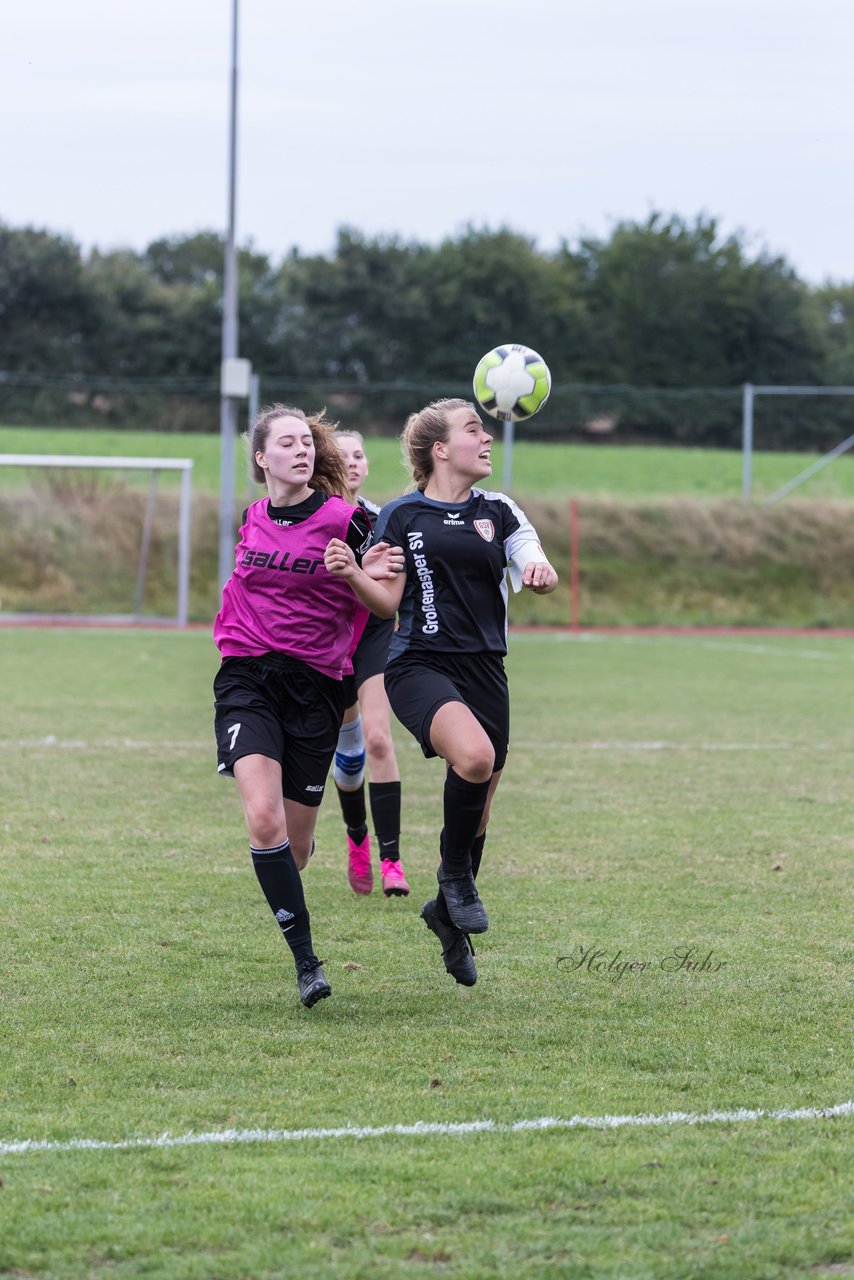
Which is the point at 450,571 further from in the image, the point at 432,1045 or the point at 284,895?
the point at 432,1045

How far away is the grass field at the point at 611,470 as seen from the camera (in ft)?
91.7

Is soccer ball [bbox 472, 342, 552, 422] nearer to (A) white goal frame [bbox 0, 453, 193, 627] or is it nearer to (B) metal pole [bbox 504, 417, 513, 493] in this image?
(A) white goal frame [bbox 0, 453, 193, 627]

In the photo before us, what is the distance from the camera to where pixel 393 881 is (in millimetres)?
6727

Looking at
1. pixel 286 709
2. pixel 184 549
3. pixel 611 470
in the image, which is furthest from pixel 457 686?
pixel 611 470

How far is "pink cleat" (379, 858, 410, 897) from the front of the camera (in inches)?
264

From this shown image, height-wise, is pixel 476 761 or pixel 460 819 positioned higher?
pixel 476 761

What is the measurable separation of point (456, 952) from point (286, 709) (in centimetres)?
98

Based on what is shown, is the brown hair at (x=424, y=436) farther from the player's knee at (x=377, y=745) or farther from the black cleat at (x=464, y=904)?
the player's knee at (x=377, y=745)

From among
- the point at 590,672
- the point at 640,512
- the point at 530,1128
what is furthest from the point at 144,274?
the point at 530,1128

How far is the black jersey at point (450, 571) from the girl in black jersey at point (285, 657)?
0.54 ft

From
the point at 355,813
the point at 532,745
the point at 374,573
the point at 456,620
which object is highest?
the point at 374,573

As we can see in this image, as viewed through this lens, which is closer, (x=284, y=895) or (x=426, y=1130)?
(x=426, y=1130)

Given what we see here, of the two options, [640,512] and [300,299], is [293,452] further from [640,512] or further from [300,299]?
[300,299]

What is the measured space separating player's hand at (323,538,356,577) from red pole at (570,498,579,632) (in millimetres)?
20376
